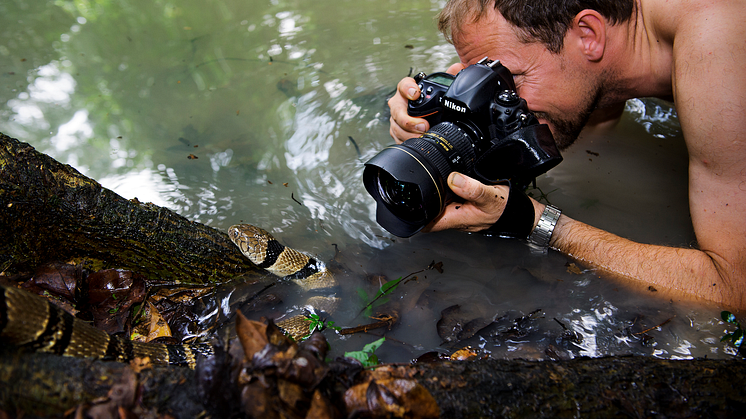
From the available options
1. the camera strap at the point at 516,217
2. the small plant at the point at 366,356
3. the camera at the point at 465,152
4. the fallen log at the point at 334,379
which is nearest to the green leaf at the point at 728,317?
the fallen log at the point at 334,379

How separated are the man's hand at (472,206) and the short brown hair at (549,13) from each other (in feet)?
3.70

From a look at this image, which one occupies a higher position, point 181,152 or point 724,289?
point 724,289

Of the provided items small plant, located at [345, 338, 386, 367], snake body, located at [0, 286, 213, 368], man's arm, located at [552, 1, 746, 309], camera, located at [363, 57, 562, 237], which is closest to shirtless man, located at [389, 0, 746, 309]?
man's arm, located at [552, 1, 746, 309]

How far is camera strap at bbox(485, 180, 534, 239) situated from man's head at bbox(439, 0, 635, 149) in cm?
76

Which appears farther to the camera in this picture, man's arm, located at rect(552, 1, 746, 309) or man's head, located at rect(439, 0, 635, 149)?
man's head, located at rect(439, 0, 635, 149)

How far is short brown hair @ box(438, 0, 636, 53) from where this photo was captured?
265 cm

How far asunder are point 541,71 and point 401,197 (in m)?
1.42

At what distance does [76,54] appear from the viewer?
5.02m

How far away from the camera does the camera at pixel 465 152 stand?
2.25 m

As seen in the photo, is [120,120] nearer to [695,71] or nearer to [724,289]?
[695,71]

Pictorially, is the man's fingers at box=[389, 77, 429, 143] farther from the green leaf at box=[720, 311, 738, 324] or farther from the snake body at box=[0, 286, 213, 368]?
the snake body at box=[0, 286, 213, 368]

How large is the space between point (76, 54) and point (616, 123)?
6513mm

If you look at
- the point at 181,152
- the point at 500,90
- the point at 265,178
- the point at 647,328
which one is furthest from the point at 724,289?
the point at 181,152

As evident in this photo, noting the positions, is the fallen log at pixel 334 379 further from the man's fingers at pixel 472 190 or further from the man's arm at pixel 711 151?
the man's fingers at pixel 472 190
